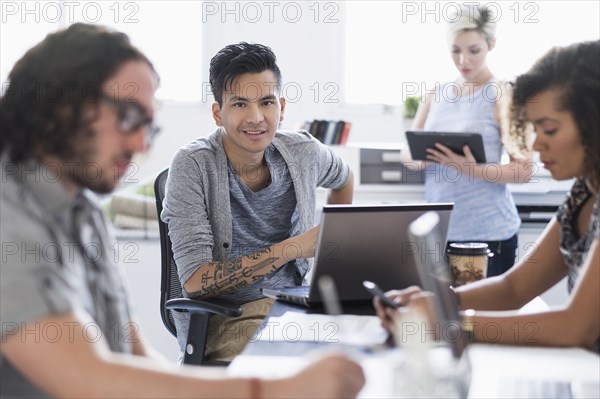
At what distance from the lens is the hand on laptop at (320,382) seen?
1.18m

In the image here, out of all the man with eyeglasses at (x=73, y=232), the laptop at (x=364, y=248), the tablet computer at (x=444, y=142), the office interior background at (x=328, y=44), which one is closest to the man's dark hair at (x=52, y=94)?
the man with eyeglasses at (x=73, y=232)

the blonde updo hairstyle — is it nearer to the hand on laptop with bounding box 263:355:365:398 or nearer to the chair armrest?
the chair armrest

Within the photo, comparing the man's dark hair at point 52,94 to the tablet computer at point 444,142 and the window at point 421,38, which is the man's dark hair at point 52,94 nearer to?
the tablet computer at point 444,142

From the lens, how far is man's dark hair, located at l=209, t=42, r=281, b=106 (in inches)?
95.3

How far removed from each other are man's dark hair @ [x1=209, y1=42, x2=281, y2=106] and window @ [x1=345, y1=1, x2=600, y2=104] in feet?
6.02

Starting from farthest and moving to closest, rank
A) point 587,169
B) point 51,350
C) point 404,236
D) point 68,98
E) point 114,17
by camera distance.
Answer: point 114,17 < point 404,236 < point 587,169 < point 68,98 < point 51,350

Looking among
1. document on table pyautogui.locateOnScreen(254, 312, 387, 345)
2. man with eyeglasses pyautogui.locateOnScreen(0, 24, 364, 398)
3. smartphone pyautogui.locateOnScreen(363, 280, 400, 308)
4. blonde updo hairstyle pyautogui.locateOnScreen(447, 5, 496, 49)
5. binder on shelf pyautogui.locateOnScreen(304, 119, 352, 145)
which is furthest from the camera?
binder on shelf pyautogui.locateOnScreen(304, 119, 352, 145)

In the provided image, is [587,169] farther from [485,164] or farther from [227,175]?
[485,164]

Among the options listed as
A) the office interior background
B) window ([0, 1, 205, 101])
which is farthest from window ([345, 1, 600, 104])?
window ([0, 1, 205, 101])

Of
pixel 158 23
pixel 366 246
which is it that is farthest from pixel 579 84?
pixel 158 23

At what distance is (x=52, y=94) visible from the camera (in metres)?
1.20

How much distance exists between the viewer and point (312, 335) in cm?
178

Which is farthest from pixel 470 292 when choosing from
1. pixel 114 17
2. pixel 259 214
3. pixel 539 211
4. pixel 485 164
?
pixel 114 17

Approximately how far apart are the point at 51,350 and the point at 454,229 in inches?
89.5
